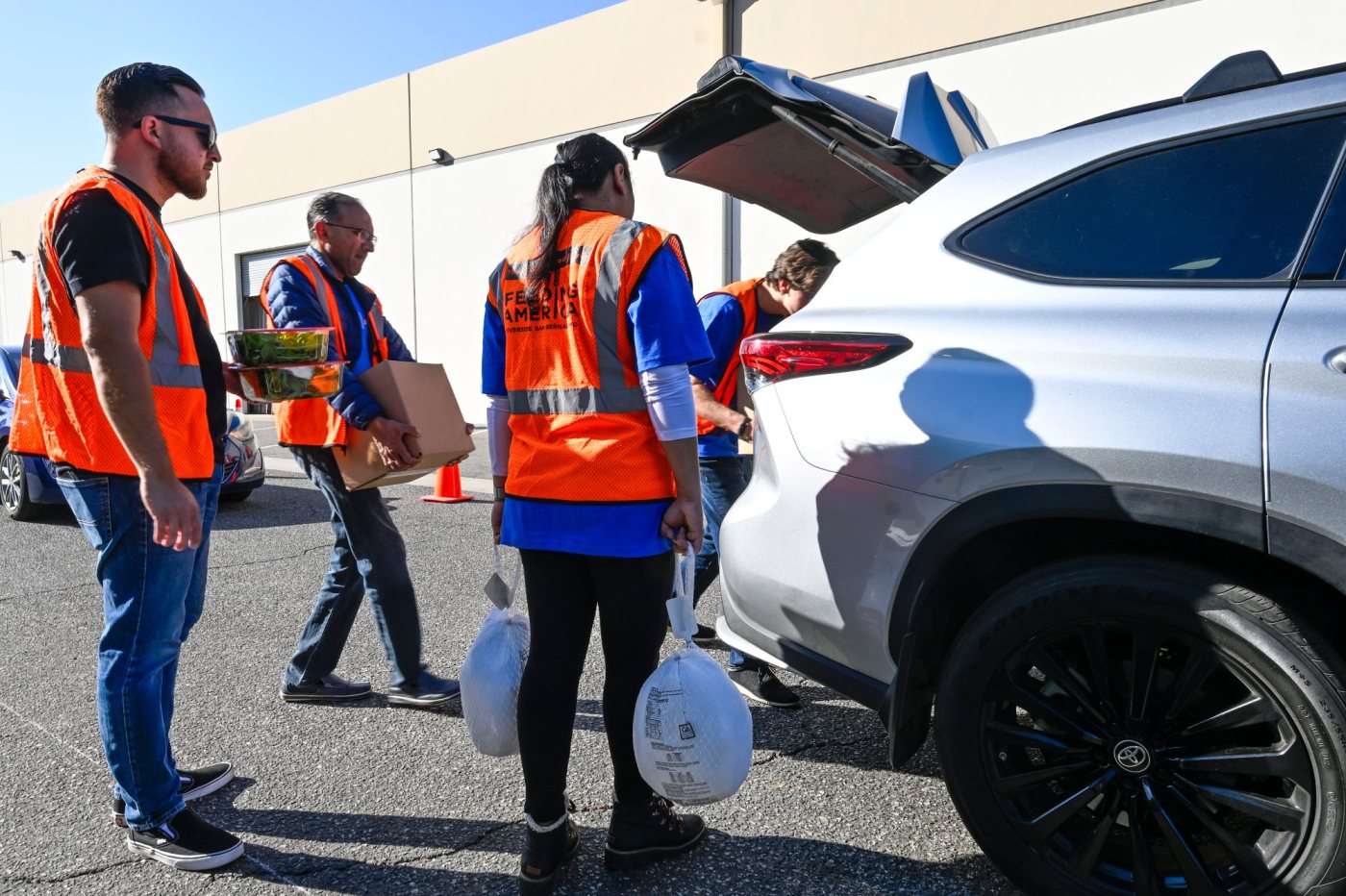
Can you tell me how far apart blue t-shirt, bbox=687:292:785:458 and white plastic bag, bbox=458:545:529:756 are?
4.28 ft

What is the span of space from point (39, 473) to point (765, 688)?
655cm

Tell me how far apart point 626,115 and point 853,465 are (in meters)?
11.8

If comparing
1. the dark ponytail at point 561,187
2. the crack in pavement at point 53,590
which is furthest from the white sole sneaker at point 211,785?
the crack in pavement at point 53,590

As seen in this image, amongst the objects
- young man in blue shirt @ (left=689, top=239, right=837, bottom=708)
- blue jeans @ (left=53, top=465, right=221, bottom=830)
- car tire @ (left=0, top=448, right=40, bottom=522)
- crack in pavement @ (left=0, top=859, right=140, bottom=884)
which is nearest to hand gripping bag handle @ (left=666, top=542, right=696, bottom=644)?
young man in blue shirt @ (left=689, top=239, right=837, bottom=708)

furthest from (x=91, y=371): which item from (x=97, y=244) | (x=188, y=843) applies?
(x=188, y=843)

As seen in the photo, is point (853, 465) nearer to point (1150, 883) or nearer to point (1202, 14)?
point (1150, 883)

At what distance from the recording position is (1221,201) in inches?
82.0

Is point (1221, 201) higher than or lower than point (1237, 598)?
higher

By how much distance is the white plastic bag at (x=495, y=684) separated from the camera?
2506 millimetres

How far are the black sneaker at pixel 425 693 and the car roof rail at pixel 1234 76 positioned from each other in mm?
2952

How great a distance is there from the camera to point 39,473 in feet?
24.5

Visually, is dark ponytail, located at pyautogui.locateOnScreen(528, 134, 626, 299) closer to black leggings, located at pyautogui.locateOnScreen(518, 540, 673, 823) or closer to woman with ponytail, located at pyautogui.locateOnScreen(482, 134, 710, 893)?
woman with ponytail, located at pyautogui.locateOnScreen(482, 134, 710, 893)

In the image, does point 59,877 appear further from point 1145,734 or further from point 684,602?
point 1145,734

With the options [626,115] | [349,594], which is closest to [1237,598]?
[349,594]
